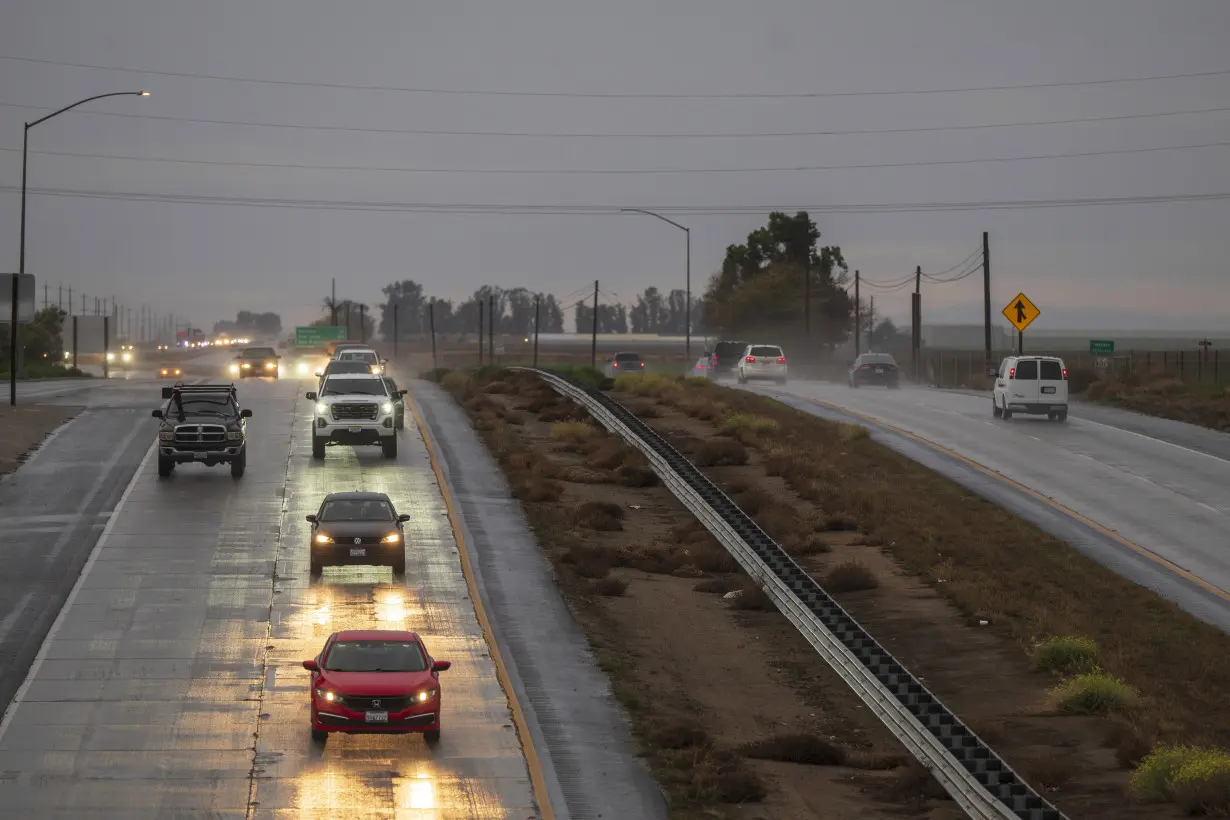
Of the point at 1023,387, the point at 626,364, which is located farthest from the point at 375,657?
the point at 626,364

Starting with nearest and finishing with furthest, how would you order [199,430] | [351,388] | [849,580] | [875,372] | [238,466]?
[849,580]
[199,430]
[238,466]
[351,388]
[875,372]

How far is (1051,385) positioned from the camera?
53.8 metres

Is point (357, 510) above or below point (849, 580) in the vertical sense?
above

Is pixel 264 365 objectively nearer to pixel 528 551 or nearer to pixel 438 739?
pixel 528 551

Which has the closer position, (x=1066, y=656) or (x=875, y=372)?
(x=1066, y=656)

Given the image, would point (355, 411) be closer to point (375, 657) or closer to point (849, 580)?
point (849, 580)

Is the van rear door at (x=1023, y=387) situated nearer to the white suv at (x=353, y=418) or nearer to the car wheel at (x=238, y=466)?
the white suv at (x=353, y=418)

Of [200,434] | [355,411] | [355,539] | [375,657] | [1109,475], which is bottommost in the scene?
[375,657]

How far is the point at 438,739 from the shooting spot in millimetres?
19828

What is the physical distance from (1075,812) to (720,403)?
136 feet

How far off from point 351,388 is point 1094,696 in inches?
1015

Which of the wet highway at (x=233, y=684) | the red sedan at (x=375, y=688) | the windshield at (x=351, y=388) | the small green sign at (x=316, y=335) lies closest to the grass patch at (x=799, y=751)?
the wet highway at (x=233, y=684)

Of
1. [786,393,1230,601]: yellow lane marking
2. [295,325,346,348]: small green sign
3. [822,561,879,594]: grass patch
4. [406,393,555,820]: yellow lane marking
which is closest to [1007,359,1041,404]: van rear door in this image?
[786,393,1230,601]: yellow lane marking

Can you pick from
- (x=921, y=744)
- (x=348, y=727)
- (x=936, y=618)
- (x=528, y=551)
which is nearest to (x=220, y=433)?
(x=528, y=551)
